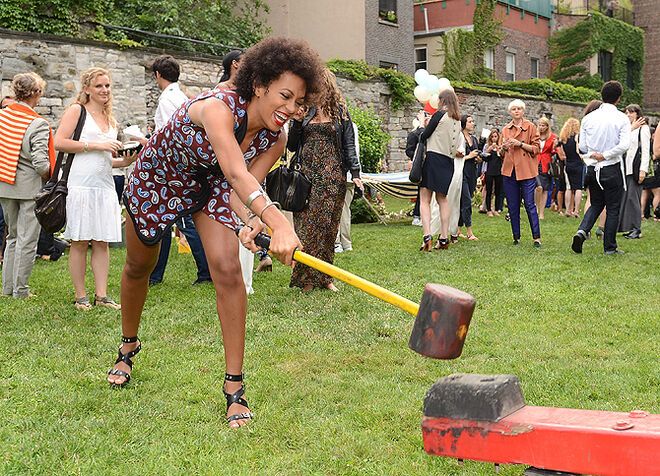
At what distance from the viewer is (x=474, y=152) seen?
13.6m

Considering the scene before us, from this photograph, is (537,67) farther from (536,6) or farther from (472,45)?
(472,45)

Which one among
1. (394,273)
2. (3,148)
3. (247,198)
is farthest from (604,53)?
(247,198)

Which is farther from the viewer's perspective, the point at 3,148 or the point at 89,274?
the point at 89,274

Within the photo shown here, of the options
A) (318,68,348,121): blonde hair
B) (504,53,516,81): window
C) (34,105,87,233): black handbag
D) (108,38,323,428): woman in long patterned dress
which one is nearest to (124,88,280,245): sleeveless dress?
(108,38,323,428): woman in long patterned dress

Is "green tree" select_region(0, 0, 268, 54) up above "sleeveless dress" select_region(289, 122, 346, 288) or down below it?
above

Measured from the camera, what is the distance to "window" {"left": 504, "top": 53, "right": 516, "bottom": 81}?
34875 millimetres

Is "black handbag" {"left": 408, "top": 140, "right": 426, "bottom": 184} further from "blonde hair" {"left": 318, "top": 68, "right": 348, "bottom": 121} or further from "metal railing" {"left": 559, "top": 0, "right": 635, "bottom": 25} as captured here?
"metal railing" {"left": 559, "top": 0, "right": 635, "bottom": 25}

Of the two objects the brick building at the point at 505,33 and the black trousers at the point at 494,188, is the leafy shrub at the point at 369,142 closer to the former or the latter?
the black trousers at the point at 494,188

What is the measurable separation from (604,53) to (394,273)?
113 feet

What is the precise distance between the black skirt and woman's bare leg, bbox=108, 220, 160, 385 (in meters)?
6.43

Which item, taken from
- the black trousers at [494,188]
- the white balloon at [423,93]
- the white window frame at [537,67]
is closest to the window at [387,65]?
the white window frame at [537,67]

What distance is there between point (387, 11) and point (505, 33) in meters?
7.31

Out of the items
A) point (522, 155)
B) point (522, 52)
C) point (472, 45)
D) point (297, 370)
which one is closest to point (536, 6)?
point (522, 52)

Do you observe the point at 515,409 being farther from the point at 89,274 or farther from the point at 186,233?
the point at 89,274
